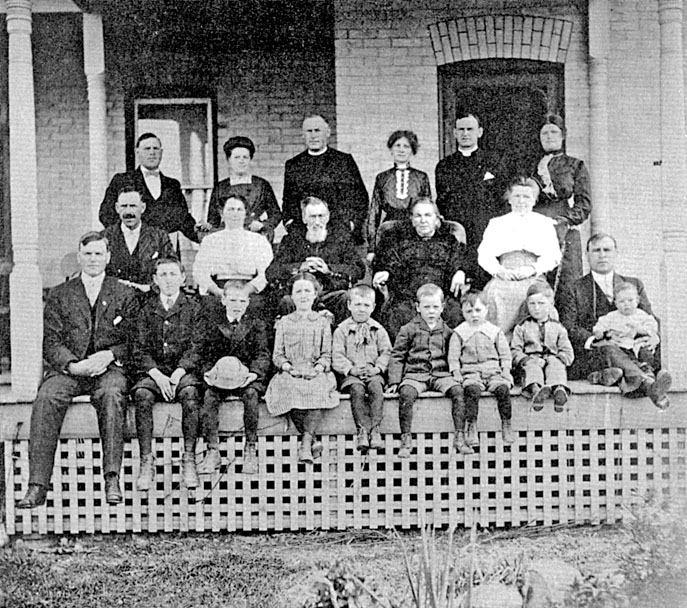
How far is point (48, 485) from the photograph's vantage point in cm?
565

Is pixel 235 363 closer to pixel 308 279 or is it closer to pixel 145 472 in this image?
pixel 308 279

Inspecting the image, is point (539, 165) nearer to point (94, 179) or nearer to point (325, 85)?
point (325, 85)

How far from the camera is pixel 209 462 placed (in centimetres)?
557

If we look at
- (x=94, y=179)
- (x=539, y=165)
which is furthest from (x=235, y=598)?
(x=539, y=165)

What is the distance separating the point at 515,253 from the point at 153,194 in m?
2.14

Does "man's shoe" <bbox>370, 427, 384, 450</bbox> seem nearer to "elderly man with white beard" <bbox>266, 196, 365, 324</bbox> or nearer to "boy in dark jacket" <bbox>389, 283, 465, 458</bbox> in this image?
"boy in dark jacket" <bbox>389, 283, 465, 458</bbox>

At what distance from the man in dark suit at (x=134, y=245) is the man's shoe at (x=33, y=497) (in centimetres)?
123

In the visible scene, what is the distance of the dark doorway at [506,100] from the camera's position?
6.08 metres

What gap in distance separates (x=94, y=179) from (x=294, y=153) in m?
1.25

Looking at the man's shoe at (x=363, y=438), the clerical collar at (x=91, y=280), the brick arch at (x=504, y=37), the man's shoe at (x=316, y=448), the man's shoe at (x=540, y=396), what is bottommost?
the man's shoe at (x=316, y=448)

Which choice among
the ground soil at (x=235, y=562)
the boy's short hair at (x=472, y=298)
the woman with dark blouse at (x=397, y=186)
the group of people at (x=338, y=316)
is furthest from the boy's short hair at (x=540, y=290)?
the ground soil at (x=235, y=562)

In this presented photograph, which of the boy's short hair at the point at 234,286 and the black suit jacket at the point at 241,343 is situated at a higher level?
the boy's short hair at the point at 234,286

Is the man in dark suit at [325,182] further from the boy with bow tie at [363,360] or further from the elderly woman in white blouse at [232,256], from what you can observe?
the boy with bow tie at [363,360]

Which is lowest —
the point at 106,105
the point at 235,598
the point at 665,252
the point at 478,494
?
the point at 235,598
